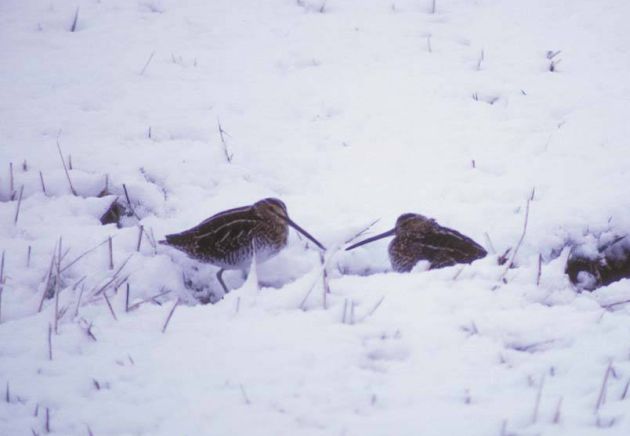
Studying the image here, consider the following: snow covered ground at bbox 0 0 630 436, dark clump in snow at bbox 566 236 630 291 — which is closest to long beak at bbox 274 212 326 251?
snow covered ground at bbox 0 0 630 436

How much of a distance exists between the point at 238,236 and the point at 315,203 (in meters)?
0.76

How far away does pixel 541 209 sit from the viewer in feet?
14.3

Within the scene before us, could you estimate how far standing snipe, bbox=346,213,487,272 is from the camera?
157 inches

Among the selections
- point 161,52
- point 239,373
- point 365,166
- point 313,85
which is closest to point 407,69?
point 313,85

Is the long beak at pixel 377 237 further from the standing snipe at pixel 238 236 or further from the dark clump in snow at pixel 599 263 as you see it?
the dark clump in snow at pixel 599 263

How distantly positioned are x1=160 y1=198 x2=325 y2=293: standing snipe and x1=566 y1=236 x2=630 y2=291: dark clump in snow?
1.47m

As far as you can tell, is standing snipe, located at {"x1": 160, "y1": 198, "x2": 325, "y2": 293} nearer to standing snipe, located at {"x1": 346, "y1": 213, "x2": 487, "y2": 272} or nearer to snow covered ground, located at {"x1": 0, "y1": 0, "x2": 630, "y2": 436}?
snow covered ground, located at {"x1": 0, "y1": 0, "x2": 630, "y2": 436}

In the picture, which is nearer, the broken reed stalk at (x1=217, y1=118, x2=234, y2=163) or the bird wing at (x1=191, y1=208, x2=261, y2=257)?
the bird wing at (x1=191, y1=208, x2=261, y2=257)

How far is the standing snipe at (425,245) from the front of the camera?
3984 mm

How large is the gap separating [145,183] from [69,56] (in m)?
2.00

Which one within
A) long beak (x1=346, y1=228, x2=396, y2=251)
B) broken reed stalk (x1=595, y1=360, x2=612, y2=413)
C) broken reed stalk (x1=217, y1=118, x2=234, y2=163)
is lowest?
long beak (x1=346, y1=228, x2=396, y2=251)

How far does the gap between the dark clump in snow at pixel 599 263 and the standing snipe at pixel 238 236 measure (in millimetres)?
1467

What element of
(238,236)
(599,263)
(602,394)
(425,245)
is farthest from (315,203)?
(602,394)

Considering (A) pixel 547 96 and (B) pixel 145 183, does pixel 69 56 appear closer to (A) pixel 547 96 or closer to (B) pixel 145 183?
(B) pixel 145 183
